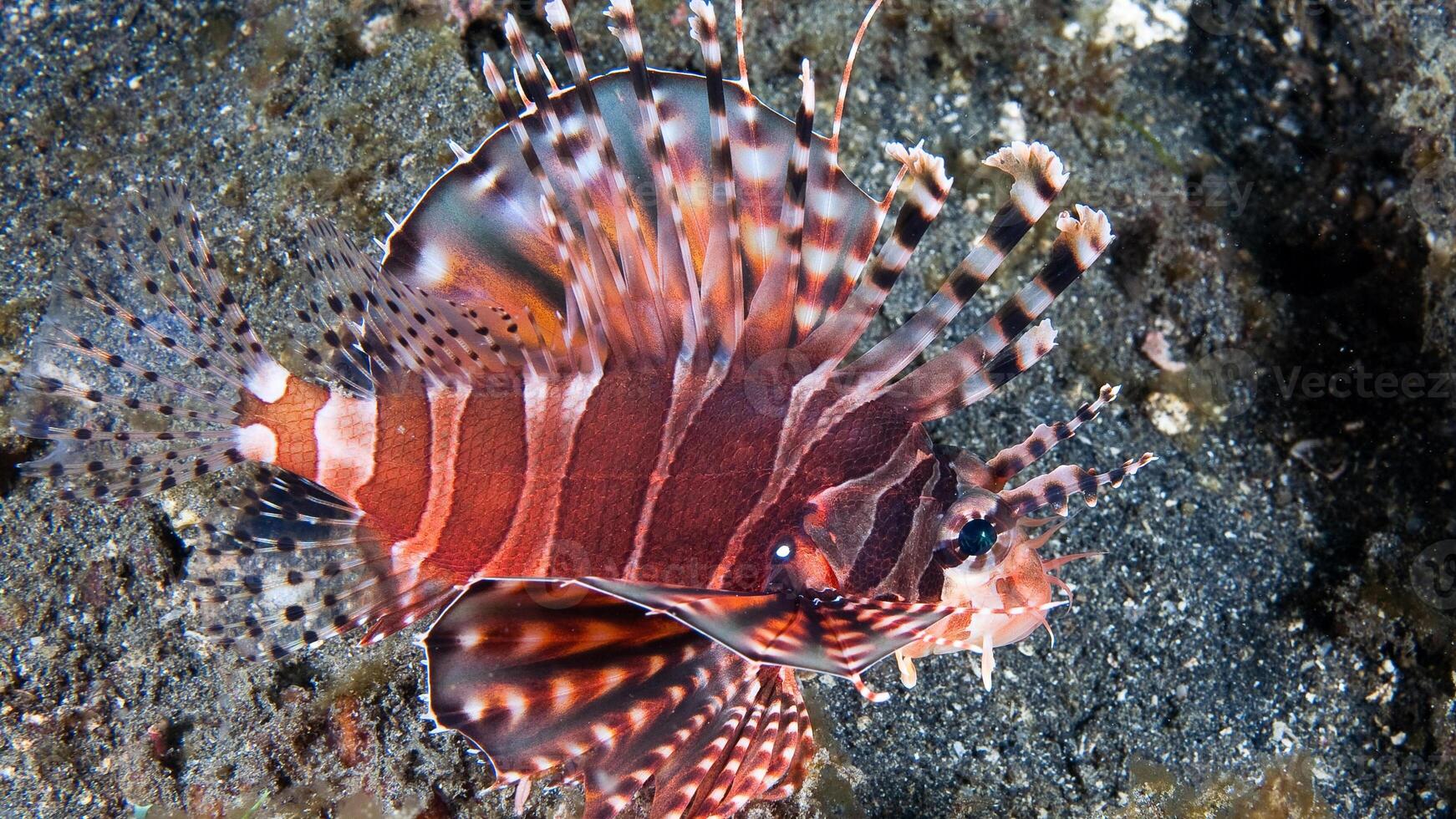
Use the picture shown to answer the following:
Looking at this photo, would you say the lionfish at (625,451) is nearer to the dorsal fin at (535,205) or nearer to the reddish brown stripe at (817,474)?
the reddish brown stripe at (817,474)

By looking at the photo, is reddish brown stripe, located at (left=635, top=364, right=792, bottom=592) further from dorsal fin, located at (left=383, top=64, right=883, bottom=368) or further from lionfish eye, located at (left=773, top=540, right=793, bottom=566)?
dorsal fin, located at (left=383, top=64, right=883, bottom=368)

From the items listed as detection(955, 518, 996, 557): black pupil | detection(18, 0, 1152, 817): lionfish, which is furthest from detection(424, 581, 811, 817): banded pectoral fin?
detection(955, 518, 996, 557): black pupil

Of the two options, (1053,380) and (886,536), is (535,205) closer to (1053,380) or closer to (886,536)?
(886,536)

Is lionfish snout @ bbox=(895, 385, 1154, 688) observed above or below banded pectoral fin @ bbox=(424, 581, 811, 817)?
above

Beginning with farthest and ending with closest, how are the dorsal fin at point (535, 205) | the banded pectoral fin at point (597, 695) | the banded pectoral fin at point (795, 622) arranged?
the dorsal fin at point (535, 205) → the banded pectoral fin at point (597, 695) → the banded pectoral fin at point (795, 622)

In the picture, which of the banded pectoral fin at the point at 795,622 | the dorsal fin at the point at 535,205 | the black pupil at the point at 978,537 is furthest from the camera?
the dorsal fin at the point at 535,205

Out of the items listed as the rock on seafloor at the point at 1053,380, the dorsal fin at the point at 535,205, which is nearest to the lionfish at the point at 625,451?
the dorsal fin at the point at 535,205
